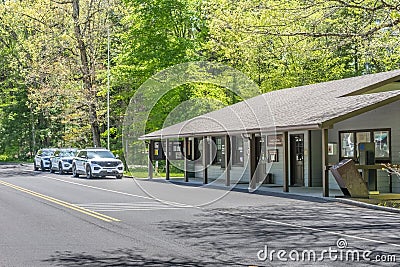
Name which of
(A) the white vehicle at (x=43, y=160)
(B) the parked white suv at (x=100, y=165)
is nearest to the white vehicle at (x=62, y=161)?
(A) the white vehicle at (x=43, y=160)

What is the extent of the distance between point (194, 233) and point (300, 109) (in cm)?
1294

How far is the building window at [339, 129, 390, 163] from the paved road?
394cm

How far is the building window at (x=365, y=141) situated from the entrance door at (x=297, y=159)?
2533 mm

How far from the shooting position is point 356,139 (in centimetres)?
2373

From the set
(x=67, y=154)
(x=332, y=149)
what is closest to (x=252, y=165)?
(x=332, y=149)

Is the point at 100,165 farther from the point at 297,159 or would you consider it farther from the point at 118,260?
the point at 118,260

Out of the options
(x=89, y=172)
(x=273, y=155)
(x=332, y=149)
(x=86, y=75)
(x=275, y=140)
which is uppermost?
(x=86, y=75)

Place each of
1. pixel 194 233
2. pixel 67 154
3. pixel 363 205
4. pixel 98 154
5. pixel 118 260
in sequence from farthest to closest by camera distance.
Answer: pixel 67 154 < pixel 98 154 < pixel 363 205 < pixel 194 233 < pixel 118 260

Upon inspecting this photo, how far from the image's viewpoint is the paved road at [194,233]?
32.2 feet

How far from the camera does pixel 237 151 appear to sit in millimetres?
30984

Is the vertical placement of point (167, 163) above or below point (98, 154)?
below

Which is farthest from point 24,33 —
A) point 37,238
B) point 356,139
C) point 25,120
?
point 37,238

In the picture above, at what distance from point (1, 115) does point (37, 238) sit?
63.1 m

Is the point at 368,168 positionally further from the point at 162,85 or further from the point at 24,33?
the point at 24,33
